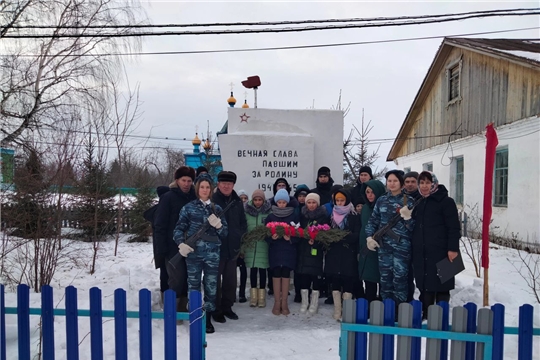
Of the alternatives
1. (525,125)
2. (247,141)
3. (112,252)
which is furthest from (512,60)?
(112,252)

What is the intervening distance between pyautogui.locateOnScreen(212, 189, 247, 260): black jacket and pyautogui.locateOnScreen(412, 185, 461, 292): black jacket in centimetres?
194

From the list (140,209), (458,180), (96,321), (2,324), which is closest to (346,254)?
(96,321)

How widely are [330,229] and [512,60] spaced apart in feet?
27.8

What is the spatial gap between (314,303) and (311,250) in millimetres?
729

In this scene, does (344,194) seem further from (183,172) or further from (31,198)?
(31,198)

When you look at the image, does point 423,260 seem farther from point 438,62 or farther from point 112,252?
point 438,62

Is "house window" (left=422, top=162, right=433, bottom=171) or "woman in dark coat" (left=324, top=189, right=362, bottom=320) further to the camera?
"house window" (left=422, top=162, right=433, bottom=171)

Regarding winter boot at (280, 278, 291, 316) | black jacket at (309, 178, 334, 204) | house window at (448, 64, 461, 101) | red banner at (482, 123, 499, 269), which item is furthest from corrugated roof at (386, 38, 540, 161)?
winter boot at (280, 278, 291, 316)

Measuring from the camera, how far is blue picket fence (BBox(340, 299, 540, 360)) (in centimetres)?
238

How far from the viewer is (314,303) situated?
4.87 meters

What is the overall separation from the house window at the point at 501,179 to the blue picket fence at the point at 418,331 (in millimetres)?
9639

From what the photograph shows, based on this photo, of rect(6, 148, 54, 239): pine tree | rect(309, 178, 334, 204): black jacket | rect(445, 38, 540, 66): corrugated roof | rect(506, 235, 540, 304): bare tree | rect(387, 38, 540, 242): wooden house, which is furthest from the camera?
rect(387, 38, 540, 242): wooden house

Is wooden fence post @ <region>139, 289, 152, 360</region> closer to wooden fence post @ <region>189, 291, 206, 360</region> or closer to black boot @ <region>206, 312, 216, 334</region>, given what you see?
wooden fence post @ <region>189, 291, 206, 360</region>

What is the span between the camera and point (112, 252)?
912 cm
